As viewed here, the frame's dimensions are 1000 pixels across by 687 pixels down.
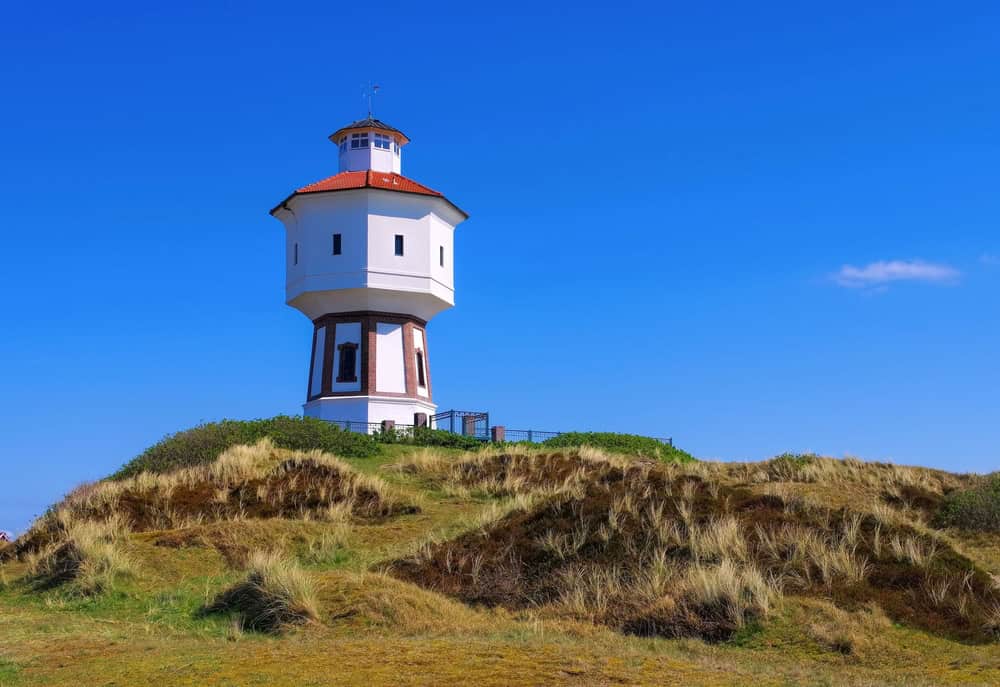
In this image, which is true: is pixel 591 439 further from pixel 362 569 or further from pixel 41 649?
pixel 41 649

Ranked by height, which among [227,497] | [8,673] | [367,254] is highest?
[367,254]

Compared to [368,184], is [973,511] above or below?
below

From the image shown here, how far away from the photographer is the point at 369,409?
1746 inches

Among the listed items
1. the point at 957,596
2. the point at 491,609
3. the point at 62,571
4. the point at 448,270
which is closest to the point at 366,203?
the point at 448,270

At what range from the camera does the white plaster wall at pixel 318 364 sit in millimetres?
46031

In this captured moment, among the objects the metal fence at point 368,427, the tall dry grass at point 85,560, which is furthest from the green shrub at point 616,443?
the tall dry grass at point 85,560

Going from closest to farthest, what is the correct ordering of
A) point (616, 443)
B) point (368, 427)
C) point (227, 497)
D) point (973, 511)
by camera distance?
point (973, 511)
point (227, 497)
point (616, 443)
point (368, 427)

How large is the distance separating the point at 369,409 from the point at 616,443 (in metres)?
10.5

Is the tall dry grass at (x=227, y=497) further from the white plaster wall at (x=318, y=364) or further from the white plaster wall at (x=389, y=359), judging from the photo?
the white plaster wall at (x=318, y=364)

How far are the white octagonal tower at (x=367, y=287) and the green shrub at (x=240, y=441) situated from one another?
26.3 ft

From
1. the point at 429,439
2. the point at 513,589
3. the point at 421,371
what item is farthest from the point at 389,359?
the point at 513,589

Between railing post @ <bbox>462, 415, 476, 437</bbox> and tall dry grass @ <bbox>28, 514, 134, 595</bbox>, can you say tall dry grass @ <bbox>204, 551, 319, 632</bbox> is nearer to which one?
tall dry grass @ <bbox>28, 514, 134, 595</bbox>

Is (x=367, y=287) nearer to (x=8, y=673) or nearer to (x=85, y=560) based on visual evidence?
(x=85, y=560)

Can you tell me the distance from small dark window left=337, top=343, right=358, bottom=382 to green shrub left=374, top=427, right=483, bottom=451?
186 inches
